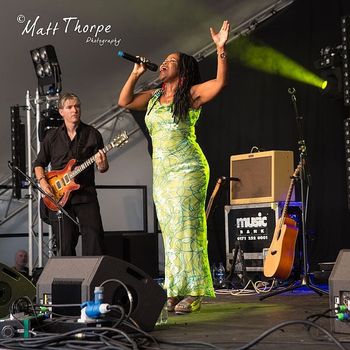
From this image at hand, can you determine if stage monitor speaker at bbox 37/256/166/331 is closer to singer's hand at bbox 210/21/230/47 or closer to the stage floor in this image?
the stage floor

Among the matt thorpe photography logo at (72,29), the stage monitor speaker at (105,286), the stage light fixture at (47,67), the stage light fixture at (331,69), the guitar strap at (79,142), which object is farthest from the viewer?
the matt thorpe photography logo at (72,29)

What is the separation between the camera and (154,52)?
854cm

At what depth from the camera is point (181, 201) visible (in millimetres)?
4188

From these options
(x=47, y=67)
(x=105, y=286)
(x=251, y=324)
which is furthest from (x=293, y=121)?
(x=105, y=286)

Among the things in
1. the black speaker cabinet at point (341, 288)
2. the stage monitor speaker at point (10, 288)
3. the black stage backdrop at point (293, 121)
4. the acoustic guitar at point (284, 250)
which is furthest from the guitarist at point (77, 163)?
the black stage backdrop at point (293, 121)

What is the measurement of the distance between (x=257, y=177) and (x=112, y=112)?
262 cm

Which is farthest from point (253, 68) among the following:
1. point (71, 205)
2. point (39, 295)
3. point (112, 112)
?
point (39, 295)

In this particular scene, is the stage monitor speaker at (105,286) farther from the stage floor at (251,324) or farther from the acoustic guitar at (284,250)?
the acoustic guitar at (284,250)

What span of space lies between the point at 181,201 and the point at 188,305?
0.56m

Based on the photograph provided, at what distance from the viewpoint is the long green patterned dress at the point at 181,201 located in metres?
4.20

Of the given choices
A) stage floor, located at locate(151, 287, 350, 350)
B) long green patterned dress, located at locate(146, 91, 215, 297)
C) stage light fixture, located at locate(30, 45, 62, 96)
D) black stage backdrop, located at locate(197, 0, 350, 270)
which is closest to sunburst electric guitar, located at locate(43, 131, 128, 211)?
long green patterned dress, located at locate(146, 91, 215, 297)

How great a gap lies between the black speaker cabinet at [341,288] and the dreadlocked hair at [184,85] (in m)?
1.56

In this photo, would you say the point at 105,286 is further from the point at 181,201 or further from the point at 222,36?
the point at 222,36

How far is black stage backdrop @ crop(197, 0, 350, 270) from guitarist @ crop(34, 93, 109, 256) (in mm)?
2593
